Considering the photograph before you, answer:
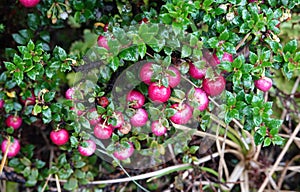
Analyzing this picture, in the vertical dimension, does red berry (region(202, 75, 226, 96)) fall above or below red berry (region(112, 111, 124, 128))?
above

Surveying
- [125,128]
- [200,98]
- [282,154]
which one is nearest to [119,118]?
[125,128]

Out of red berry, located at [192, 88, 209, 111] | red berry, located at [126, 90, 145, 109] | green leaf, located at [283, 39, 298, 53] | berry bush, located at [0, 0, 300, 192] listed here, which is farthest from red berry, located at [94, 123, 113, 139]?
green leaf, located at [283, 39, 298, 53]

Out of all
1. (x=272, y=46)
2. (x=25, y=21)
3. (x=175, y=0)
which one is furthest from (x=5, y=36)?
(x=272, y=46)

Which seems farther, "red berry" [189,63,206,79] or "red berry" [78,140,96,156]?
"red berry" [78,140,96,156]

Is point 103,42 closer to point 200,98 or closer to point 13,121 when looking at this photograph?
point 200,98

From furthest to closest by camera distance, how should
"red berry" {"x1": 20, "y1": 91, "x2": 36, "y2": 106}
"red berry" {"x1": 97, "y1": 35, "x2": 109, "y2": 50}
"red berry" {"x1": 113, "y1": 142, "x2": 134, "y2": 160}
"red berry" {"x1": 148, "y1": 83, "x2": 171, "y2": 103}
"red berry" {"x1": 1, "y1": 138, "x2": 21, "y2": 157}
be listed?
1. "red berry" {"x1": 1, "y1": 138, "x2": 21, "y2": 157}
2. "red berry" {"x1": 20, "y1": 91, "x2": 36, "y2": 106}
3. "red berry" {"x1": 113, "y1": 142, "x2": 134, "y2": 160}
4. "red berry" {"x1": 97, "y1": 35, "x2": 109, "y2": 50}
5. "red berry" {"x1": 148, "y1": 83, "x2": 171, "y2": 103}

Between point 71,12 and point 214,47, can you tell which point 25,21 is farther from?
point 214,47

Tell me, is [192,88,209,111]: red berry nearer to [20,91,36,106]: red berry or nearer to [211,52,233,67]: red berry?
[211,52,233,67]: red berry

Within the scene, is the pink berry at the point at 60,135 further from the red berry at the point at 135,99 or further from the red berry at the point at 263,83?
the red berry at the point at 263,83
